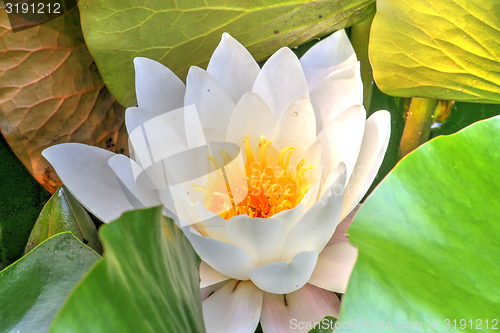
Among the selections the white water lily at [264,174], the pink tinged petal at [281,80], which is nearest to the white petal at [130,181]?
the white water lily at [264,174]

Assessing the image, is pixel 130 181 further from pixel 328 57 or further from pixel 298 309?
pixel 328 57

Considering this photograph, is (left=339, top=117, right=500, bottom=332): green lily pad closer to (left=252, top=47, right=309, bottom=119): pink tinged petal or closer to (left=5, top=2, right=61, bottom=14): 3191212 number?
(left=252, top=47, right=309, bottom=119): pink tinged petal

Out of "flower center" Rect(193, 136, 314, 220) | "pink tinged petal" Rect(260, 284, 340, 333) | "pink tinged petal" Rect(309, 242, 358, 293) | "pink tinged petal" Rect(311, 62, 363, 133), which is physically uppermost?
"pink tinged petal" Rect(311, 62, 363, 133)

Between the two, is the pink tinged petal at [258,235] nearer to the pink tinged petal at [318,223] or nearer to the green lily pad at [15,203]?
the pink tinged petal at [318,223]

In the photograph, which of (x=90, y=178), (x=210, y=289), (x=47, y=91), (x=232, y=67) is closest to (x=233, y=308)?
(x=210, y=289)
